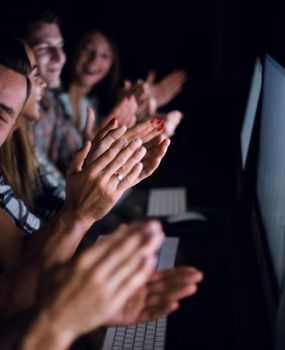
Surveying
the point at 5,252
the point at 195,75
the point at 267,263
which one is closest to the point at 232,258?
the point at 267,263

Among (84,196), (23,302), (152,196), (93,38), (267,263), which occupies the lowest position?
(152,196)

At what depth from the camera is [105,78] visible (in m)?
2.50

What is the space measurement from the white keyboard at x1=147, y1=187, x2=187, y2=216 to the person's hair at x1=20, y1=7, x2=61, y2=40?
0.82 metres

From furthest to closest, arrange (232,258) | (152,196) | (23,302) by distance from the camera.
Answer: (152,196), (232,258), (23,302)

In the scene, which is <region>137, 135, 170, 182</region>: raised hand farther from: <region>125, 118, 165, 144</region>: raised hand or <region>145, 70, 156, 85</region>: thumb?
<region>145, 70, 156, 85</region>: thumb

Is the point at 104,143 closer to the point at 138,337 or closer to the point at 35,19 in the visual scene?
the point at 138,337

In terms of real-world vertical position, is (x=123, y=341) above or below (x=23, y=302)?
below

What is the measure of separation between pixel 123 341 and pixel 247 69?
174cm

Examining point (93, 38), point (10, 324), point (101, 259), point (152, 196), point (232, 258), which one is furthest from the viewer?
point (93, 38)

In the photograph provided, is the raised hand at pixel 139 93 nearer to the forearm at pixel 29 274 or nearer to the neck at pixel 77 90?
the neck at pixel 77 90

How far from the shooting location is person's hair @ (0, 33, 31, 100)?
45.9 inches

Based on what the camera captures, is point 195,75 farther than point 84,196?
Yes

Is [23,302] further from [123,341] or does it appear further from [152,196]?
[152,196]

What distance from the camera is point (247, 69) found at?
91.4 inches
